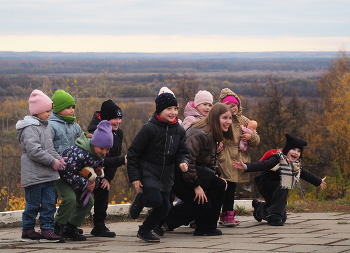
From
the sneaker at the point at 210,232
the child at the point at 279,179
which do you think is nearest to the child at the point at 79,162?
the sneaker at the point at 210,232

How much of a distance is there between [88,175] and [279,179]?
2.65 meters

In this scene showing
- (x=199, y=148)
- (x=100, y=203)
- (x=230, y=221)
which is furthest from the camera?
(x=230, y=221)

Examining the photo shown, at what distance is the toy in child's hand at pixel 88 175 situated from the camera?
634cm

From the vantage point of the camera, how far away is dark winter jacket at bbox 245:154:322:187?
24.0 feet

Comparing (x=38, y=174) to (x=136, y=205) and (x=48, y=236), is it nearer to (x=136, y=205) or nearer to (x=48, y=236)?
(x=48, y=236)

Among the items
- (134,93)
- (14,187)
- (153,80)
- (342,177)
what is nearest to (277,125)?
(342,177)

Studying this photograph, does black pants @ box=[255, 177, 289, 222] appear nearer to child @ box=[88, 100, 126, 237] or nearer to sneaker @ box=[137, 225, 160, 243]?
sneaker @ box=[137, 225, 160, 243]

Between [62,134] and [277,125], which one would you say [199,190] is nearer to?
[62,134]

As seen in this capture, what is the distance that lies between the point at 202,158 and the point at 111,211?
2.32 m

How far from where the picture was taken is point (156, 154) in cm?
623

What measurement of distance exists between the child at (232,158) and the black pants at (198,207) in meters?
0.75

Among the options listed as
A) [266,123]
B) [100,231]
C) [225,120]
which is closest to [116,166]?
[100,231]

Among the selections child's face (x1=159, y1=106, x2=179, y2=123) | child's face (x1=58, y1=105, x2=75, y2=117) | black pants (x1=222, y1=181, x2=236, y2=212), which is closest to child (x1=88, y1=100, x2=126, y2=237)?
child's face (x1=58, y1=105, x2=75, y2=117)

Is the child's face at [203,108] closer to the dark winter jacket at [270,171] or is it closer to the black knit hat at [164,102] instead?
the dark winter jacket at [270,171]
